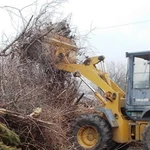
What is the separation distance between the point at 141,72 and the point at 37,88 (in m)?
2.32

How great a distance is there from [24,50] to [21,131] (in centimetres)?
320

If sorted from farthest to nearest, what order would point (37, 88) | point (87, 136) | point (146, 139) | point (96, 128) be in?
→ point (87, 136) → point (96, 128) → point (146, 139) → point (37, 88)

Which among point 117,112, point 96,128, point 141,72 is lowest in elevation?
point 96,128

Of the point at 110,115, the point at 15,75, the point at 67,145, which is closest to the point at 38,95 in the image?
the point at 15,75

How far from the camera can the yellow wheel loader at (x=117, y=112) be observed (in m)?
9.05

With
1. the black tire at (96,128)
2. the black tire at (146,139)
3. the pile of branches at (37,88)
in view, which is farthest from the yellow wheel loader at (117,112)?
the pile of branches at (37,88)

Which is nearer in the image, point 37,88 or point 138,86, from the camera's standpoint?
point 37,88

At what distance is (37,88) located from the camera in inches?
325

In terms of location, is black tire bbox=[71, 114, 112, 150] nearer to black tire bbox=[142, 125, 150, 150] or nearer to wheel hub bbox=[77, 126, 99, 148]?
wheel hub bbox=[77, 126, 99, 148]

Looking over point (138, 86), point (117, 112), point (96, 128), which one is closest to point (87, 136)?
point (96, 128)

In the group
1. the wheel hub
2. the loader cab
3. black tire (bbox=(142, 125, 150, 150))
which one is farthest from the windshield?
the wheel hub

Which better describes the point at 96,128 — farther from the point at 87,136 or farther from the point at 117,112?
the point at 117,112

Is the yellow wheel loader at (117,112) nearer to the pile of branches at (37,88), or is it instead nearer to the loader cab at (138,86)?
the loader cab at (138,86)

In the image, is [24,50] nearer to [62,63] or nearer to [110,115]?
[62,63]
